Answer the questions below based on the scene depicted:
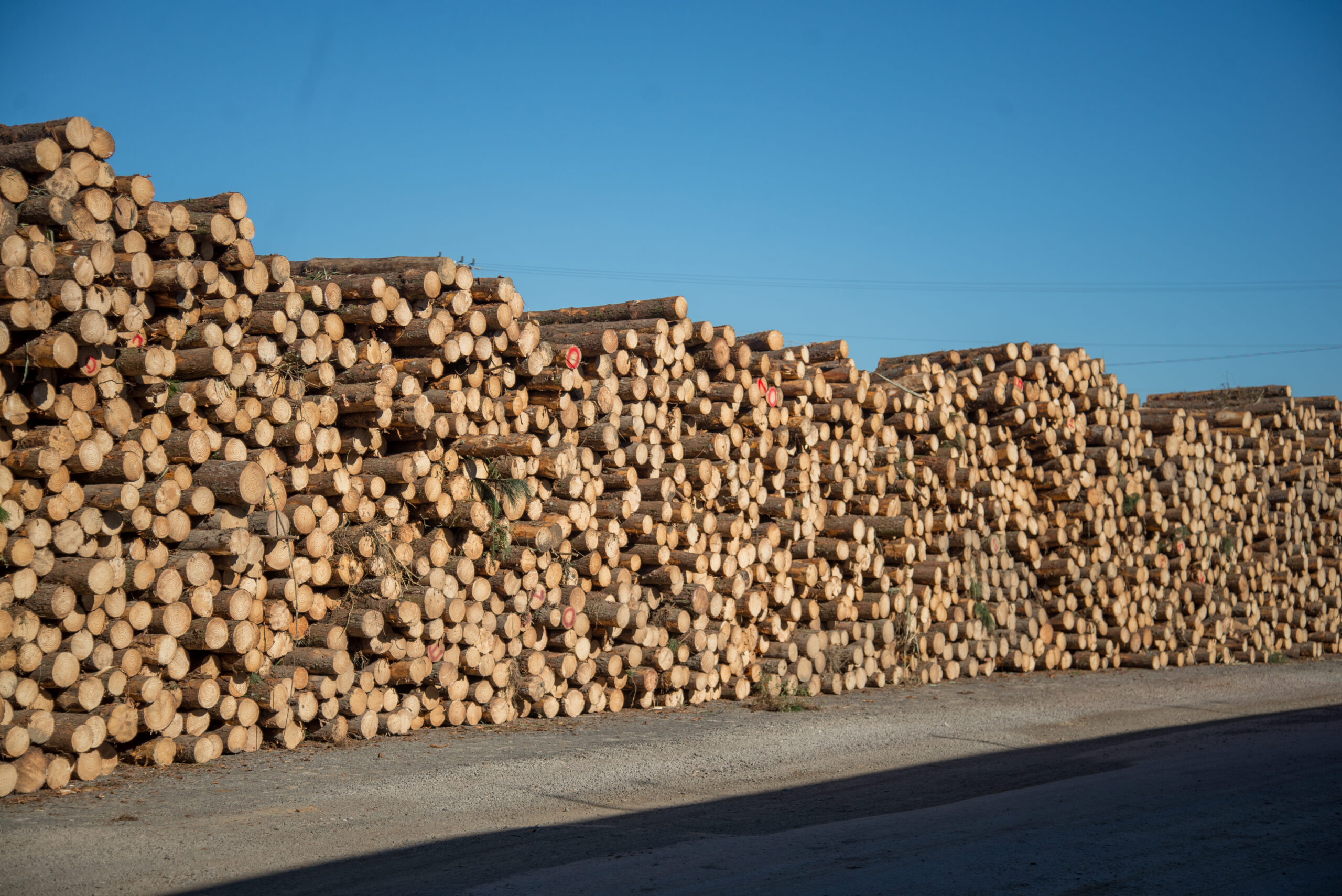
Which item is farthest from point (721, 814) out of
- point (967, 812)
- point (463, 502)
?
point (463, 502)

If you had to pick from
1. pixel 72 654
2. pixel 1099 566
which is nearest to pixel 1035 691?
pixel 1099 566

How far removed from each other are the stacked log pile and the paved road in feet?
1.90

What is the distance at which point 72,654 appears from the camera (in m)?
6.26

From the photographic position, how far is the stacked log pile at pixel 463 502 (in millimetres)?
6395

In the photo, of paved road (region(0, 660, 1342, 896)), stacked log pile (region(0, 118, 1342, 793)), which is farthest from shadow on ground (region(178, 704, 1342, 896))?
stacked log pile (region(0, 118, 1342, 793))

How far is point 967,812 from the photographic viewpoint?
19.0ft

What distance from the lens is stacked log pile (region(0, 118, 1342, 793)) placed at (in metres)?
6.39

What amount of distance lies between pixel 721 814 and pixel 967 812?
1300 millimetres

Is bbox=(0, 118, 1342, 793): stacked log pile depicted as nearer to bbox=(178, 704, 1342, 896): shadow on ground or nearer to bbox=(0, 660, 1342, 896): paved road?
bbox=(0, 660, 1342, 896): paved road

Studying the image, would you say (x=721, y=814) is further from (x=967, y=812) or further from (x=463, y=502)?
(x=463, y=502)

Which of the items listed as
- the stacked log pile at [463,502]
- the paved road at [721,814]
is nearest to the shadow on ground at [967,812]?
the paved road at [721,814]

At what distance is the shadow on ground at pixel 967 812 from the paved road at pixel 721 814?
0.07 ft

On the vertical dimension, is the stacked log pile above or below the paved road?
above

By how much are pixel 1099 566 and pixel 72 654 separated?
436 inches
